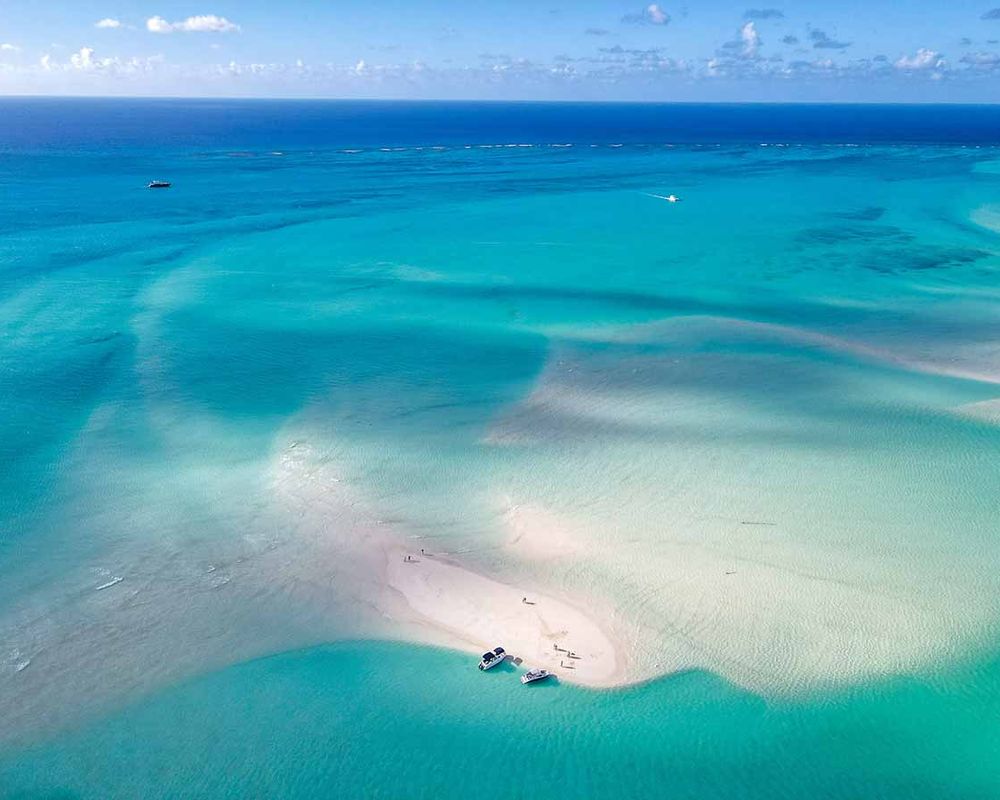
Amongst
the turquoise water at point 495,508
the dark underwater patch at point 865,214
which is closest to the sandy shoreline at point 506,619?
the turquoise water at point 495,508

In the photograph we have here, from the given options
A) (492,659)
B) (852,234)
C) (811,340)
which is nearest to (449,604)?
(492,659)

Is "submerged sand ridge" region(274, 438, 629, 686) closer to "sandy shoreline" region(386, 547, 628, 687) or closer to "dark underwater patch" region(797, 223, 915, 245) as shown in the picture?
"sandy shoreline" region(386, 547, 628, 687)

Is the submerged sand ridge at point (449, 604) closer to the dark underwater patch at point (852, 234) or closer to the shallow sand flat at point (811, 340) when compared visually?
the shallow sand flat at point (811, 340)

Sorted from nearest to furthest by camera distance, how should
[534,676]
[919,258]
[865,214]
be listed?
[534,676]
[919,258]
[865,214]

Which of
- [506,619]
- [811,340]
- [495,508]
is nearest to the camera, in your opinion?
[506,619]

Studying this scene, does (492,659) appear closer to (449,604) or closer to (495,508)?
(449,604)
